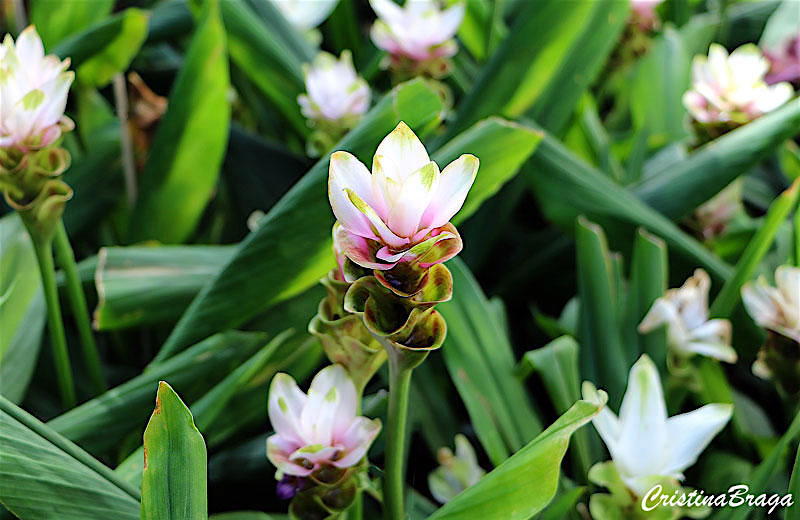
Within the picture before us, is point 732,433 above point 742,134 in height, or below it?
below

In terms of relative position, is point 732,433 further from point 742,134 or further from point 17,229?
point 17,229

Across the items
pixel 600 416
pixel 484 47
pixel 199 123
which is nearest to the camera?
pixel 600 416

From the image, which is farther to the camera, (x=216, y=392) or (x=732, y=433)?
(x=732, y=433)

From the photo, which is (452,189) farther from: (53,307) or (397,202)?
(53,307)

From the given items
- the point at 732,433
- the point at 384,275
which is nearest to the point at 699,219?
the point at 732,433

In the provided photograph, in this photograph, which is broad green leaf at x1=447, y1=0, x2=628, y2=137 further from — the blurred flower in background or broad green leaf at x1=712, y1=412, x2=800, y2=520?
broad green leaf at x1=712, y1=412, x2=800, y2=520

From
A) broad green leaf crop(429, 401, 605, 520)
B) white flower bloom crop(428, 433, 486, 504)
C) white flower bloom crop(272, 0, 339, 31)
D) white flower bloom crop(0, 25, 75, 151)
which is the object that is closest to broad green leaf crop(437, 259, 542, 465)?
white flower bloom crop(428, 433, 486, 504)

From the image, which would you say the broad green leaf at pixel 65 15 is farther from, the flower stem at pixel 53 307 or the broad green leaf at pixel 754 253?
the broad green leaf at pixel 754 253

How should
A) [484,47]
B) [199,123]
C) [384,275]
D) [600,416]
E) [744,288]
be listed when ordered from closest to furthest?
[384,275] → [600,416] → [744,288] → [199,123] → [484,47]
